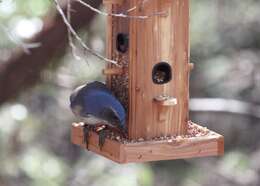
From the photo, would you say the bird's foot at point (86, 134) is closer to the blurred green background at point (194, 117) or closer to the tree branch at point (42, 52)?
the tree branch at point (42, 52)

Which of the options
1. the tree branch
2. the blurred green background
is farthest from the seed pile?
the blurred green background

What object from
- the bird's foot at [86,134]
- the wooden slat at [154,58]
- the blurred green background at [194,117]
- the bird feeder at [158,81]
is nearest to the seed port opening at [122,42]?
the bird feeder at [158,81]

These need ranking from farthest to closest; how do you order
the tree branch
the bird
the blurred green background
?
the blurred green background, the tree branch, the bird

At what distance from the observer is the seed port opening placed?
4.25 meters

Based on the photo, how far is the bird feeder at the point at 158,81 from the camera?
13.5ft

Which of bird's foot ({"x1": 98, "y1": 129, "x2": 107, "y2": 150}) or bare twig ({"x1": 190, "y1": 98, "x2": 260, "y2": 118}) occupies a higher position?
bird's foot ({"x1": 98, "y1": 129, "x2": 107, "y2": 150})

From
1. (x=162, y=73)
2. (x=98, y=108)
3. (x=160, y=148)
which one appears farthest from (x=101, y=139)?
(x=162, y=73)

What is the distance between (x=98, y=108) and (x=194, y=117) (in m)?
3.65

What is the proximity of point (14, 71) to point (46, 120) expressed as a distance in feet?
7.12

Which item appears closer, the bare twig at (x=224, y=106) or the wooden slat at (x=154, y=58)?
the wooden slat at (x=154, y=58)

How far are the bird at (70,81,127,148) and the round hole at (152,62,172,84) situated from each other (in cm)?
19

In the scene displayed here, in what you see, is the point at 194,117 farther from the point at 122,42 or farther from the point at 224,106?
the point at 122,42

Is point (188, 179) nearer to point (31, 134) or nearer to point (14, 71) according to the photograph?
point (31, 134)

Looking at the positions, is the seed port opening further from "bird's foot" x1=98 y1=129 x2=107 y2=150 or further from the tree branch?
the tree branch
